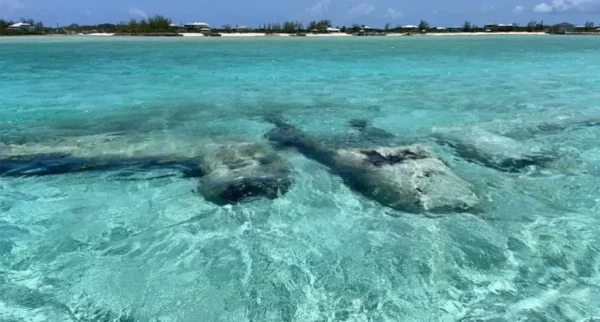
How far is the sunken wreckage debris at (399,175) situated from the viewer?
24.2 feet

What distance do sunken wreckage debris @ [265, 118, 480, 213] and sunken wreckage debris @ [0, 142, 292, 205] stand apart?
1156mm

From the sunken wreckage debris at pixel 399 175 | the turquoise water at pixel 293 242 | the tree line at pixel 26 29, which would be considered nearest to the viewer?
the turquoise water at pixel 293 242

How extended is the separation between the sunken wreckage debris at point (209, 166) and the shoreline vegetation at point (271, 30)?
87023 millimetres

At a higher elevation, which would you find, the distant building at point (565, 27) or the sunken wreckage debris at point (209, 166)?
→ the distant building at point (565, 27)

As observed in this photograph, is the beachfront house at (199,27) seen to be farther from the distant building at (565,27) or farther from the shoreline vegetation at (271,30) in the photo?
the distant building at (565,27)

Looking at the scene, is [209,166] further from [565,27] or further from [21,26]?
[565,27]

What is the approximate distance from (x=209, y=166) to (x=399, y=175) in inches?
156

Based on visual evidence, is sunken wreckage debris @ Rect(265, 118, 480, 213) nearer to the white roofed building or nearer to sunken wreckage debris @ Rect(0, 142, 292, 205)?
sunken wreckage debris @ Rect(0, 142, 292, 205)

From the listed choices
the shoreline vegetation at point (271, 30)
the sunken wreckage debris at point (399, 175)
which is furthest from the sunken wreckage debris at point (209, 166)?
the shoreline vegetation at point (271, 30)

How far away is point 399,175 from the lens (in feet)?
27.3

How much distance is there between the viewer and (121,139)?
1094cm

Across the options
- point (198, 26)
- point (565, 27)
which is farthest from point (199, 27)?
point (565, 27)

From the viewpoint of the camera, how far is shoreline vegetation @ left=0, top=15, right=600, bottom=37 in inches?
3691

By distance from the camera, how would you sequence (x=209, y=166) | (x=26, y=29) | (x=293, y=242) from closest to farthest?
(x=293, y=242), (x=209, y=166), (x=26, y=29)
